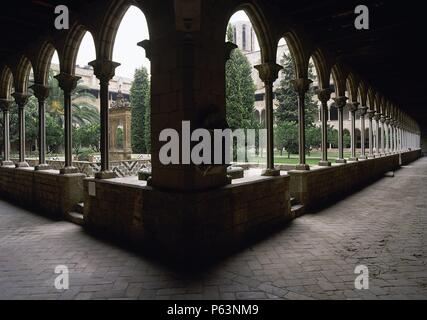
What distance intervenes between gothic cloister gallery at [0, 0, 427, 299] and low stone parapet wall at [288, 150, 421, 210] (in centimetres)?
5

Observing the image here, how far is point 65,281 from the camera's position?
3.10m

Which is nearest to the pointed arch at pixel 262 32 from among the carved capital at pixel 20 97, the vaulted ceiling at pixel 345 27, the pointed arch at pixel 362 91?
the vaulted ceiling at pixel 345 27

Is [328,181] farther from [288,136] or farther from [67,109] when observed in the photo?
[288,136]

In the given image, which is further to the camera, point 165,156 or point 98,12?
point 98,12

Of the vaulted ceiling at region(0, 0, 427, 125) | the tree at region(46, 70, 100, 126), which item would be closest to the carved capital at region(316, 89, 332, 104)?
the vaulted ceiling at region(0, 0, 427, 125)

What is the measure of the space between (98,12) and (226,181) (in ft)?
12.5

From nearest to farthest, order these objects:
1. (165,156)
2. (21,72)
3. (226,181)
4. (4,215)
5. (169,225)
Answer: (169,225) → (165,156) → (226,181) → (4,215) → (21,72)

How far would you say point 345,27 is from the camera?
6.56 meters

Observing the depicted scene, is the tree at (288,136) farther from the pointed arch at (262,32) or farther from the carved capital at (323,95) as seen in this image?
the pointed arch at (262,32)

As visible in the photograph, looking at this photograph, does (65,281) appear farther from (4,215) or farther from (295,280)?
(4,215)

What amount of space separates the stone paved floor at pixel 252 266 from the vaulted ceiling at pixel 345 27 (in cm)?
382

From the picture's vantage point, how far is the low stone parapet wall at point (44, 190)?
606cm

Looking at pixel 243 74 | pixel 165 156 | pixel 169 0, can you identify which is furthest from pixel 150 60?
pixel 243 74

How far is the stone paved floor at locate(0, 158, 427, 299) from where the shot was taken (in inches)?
113
